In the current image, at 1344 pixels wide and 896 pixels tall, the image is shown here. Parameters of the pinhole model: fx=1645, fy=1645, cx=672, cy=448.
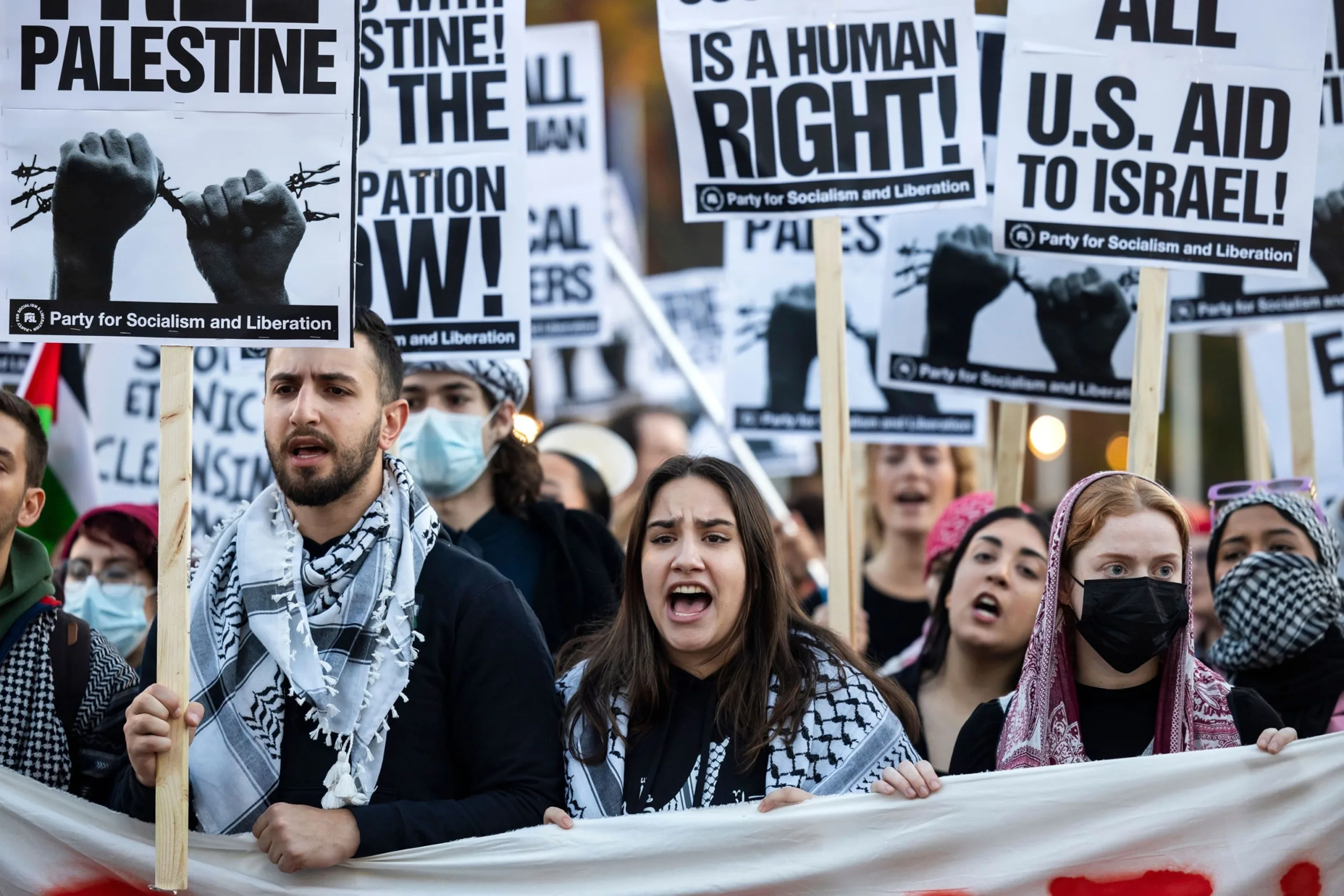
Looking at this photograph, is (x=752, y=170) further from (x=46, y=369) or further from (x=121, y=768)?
(x=46, y=369)

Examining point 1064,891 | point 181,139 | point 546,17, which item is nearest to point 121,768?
point 181,139

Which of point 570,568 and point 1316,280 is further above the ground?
point 1316,280

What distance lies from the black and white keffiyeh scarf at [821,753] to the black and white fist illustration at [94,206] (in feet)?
4.47

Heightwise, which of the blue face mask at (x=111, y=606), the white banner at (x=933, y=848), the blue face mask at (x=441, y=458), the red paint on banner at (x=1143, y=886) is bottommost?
the red paint on banner at (x=1143, y=886)

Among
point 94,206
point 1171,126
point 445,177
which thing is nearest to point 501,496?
point 445,177

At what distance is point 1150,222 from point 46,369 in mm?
3888

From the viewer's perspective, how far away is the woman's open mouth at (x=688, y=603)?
3.51 m

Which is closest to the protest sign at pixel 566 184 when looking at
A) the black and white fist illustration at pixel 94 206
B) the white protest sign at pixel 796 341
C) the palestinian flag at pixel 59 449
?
the white protest sign at pixel 796 341

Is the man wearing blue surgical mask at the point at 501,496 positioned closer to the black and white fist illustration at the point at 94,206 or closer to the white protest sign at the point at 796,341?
the black and white fist illustration at the point at 94,206

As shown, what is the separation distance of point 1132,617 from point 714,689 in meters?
0.88

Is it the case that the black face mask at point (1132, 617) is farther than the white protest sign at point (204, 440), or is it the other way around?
the white protest sign at point (204, 440)

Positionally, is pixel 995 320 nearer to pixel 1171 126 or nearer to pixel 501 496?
pixel 1171 126

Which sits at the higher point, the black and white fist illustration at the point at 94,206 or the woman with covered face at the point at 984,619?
the black and white fist illustration at the point at 94,206

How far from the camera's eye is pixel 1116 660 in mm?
3449
